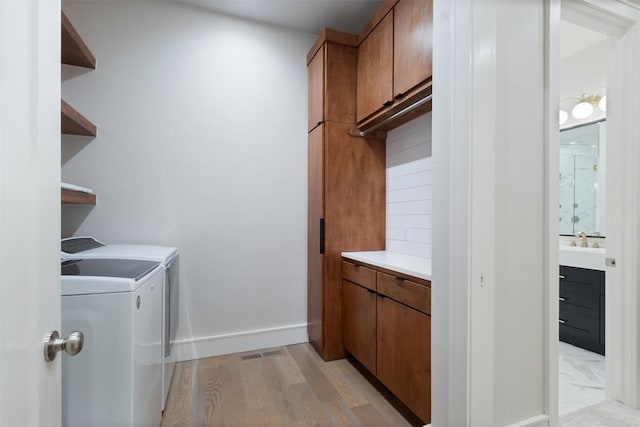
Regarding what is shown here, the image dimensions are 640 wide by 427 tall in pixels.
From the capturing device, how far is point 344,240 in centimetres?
253

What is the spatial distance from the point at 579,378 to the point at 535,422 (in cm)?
116

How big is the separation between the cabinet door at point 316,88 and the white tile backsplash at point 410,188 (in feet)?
2.07

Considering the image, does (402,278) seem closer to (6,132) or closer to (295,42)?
(6,132)

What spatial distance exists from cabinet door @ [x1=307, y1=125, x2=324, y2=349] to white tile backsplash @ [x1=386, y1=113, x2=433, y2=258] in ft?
1.97

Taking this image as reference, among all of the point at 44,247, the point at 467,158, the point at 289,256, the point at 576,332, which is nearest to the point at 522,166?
the point at 467,158

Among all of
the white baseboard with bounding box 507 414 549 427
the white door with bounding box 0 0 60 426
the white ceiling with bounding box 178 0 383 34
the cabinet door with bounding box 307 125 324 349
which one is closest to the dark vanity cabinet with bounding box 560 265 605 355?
the white baseboard with bounding box 507 414 549 427

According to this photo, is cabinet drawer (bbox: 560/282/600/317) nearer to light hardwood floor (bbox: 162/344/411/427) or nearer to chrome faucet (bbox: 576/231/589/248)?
chrome faucet (bbox: 576/231/589/248)

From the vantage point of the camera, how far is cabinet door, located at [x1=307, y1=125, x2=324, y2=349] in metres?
2.52

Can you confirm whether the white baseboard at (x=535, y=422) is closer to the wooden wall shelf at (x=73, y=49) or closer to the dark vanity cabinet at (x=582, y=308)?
the dark vanity cabinet at (x=582, y=308)

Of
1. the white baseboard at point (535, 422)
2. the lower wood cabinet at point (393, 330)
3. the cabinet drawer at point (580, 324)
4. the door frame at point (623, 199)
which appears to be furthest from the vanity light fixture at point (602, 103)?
the white baseboard at point (535, 422)

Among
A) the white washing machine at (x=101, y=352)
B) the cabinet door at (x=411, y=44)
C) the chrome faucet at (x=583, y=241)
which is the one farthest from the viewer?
the chrome faucet at (x=583, y=241)

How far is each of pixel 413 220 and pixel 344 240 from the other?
57cm

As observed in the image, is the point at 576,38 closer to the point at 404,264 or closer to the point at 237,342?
the point at 404,264

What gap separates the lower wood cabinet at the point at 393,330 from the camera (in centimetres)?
156
